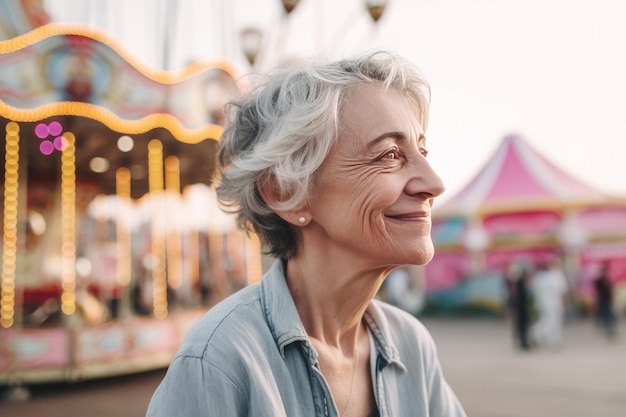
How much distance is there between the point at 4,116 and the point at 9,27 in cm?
103

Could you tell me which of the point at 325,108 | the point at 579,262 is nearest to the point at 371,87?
the point at 325,108

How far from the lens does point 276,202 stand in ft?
4.75

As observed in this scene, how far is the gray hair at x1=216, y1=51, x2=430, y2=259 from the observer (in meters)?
1.34

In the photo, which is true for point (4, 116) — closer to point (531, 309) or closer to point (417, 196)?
point (417, 196)

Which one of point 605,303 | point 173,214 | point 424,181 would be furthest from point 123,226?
point 424,181

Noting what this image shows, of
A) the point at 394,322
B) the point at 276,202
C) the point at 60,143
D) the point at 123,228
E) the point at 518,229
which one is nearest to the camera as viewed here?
the point at 276,202

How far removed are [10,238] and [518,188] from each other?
1284 cm

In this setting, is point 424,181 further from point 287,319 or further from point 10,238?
point 10,238

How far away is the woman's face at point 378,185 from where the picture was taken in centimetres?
133

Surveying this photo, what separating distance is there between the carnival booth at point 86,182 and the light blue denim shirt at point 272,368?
6690 millimetres

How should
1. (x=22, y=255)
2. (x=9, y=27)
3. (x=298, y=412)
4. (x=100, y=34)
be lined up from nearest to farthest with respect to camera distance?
(x=298, y=412), (x=9, y=27), (x=100, y=34), (x=22, y=255)

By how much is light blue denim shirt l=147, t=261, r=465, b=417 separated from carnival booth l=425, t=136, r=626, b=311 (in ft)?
49.6

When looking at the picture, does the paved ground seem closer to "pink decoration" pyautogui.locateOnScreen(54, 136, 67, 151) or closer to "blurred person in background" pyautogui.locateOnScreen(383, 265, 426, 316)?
"pink decoration" pyautogui.locateOnScreen(54, 136, 67, 151)

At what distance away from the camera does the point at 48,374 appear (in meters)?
7.57
